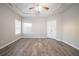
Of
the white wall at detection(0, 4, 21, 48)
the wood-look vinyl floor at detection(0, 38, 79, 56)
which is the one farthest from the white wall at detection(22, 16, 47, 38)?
the wood-look vinyl floor at detection(0, 38, 79, 56)

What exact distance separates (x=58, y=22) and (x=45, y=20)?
1654mm

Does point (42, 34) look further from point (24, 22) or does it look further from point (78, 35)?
point (78, 35)

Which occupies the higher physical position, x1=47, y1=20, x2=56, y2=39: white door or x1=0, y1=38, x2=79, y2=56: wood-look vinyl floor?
x1=47, y1=20, x2=56, y2=39: white door

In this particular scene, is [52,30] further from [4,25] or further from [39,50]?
[4,25]

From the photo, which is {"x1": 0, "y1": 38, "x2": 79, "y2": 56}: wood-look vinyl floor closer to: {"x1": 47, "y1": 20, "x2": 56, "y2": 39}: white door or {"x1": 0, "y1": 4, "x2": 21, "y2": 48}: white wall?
{"x1": 0, "y1": 4, "x2": 21, "y2": 48}: white wall

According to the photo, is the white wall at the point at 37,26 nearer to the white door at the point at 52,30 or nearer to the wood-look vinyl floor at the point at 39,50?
the white door at the point at 52,30

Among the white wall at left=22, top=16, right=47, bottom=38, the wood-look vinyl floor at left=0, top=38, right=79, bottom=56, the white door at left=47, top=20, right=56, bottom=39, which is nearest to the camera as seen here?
the wood-look vinyl floor at left=0, top=38, right=79, bottom=56

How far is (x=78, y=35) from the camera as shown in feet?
11.3

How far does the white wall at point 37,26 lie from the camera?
24.4ft

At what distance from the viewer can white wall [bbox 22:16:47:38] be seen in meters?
7.44

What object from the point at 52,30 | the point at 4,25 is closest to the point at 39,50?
the point at 4,25

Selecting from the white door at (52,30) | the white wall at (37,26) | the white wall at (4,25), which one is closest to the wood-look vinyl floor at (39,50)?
the white wall at (4,25)

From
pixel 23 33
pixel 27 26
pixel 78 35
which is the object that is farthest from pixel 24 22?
pixel 78 35

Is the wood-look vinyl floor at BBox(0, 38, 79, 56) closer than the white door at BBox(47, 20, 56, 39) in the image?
Yes
